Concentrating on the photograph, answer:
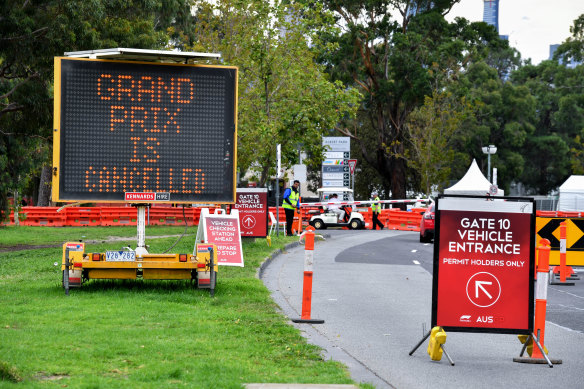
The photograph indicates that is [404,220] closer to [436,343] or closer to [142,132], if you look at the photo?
[142,132]

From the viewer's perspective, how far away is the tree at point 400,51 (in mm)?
54312

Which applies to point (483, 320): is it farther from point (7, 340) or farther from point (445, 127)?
point (445, 127)

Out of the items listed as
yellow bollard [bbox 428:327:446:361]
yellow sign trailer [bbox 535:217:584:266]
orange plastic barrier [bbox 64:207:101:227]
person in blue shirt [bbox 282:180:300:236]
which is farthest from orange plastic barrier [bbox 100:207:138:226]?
yellow bollard [bbox 428:327:446:361]

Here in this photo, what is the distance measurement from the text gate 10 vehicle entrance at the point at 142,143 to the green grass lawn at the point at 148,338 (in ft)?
1.68

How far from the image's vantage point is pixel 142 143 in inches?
488

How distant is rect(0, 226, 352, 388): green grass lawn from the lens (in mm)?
6953

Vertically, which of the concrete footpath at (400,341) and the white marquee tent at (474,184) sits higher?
the white marquee tent at (474,184)

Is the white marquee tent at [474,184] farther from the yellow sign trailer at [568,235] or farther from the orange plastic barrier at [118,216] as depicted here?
the yellow sign trailer at [568,235]

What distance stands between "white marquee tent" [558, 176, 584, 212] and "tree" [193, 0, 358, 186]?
2255 cm

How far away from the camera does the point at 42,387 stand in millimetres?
6297

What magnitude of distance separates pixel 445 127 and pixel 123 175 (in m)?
49.2

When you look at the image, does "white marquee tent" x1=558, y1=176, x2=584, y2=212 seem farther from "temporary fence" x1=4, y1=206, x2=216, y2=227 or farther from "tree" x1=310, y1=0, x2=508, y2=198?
"temporary fence" x1=4, y1=206, x2=216, y2=227

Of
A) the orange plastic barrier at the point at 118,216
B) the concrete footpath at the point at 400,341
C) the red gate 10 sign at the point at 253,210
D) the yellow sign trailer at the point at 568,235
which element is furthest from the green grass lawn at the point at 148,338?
the orange plastic barrier at the point at 118,216

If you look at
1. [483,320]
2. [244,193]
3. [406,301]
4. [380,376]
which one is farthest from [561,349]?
[244,193]
